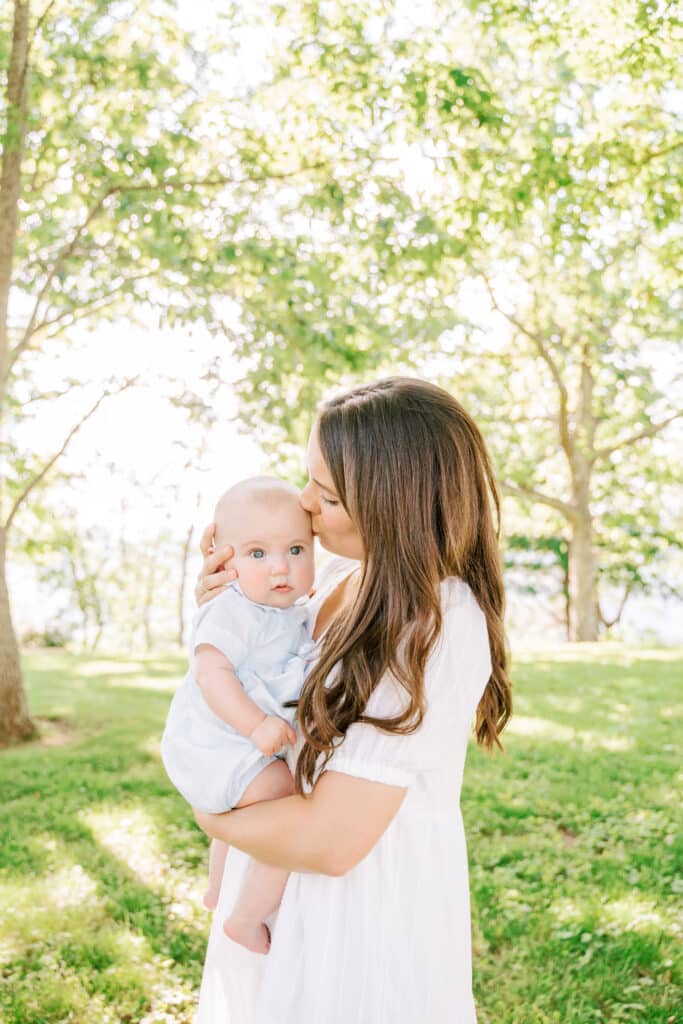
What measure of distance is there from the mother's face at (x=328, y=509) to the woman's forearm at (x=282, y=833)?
1.87 feet

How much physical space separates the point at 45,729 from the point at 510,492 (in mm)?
12584

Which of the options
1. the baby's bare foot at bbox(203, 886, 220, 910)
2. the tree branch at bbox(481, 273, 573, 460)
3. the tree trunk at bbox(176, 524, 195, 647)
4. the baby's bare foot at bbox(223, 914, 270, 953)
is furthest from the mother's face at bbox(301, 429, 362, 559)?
the tree trunk at bbox(176, 524, 195, 647)

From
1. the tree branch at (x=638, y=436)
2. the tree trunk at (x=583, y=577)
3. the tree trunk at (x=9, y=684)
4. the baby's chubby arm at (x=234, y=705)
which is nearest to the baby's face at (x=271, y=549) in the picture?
the baby's chubby arm at (x=234, y=705)

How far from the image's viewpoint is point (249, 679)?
2.04 m

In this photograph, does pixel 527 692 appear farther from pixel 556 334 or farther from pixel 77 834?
pixel 556 334

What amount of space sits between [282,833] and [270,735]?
208 mm

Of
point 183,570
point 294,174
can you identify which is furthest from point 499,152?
point 183,570

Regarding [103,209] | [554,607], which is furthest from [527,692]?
[554,607]

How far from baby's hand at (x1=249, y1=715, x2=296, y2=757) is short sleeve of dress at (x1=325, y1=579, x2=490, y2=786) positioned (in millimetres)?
178

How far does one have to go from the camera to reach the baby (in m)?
1.90

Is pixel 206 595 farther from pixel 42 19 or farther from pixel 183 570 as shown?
pixel 183 570

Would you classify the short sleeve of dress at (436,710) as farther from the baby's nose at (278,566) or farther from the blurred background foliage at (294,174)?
the blurred background foliage at (294,174)

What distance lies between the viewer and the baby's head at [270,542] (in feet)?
7.19

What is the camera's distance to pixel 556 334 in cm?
1872
